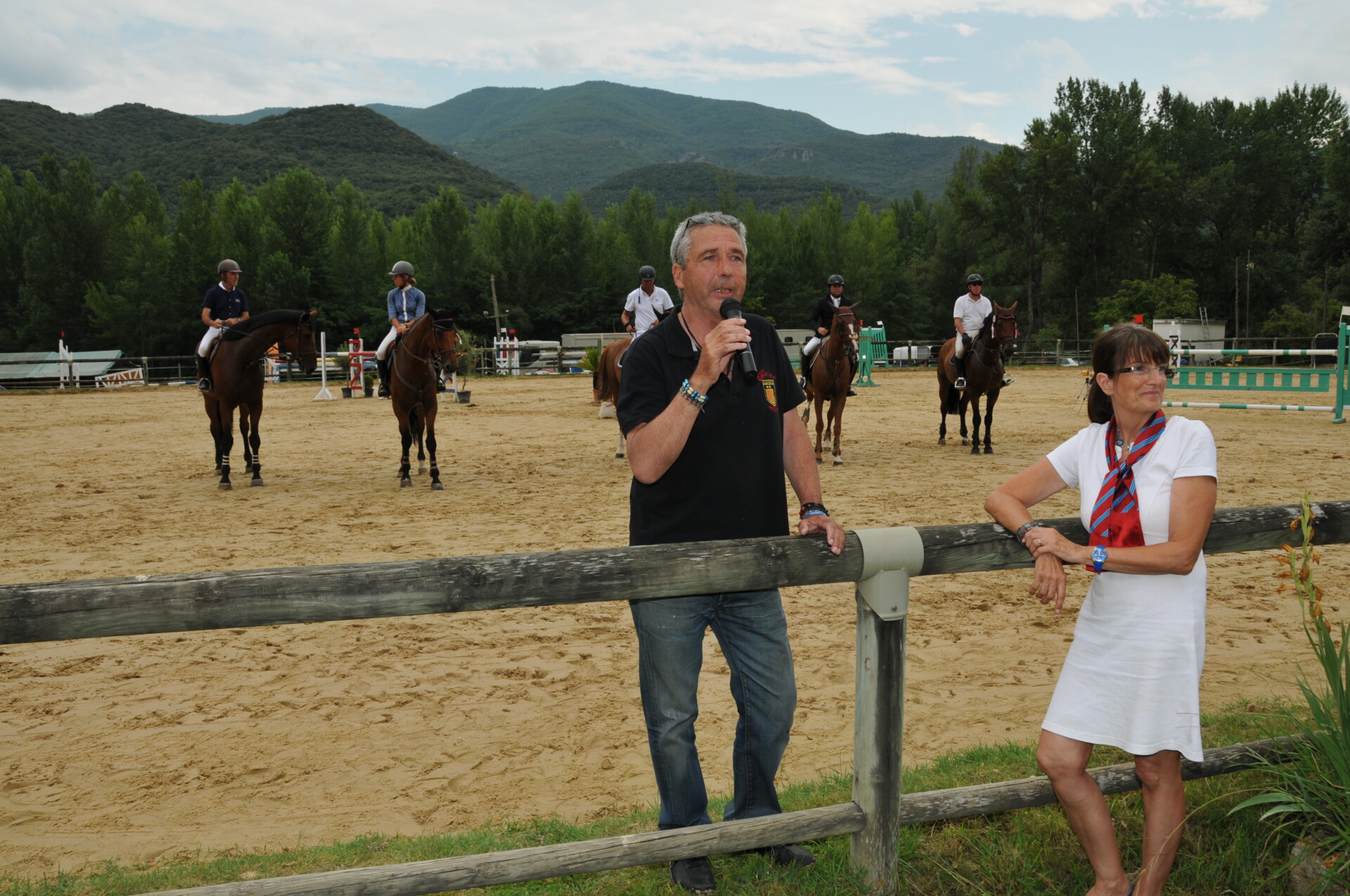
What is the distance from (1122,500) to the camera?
2475 millimetres

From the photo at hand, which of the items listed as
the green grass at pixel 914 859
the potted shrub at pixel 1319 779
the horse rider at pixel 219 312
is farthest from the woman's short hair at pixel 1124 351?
the horse rider at pixel 219 312

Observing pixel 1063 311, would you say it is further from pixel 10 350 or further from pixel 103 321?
pixel 10 350

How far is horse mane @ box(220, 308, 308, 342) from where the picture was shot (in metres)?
11.0

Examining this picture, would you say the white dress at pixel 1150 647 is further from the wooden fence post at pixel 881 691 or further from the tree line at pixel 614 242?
the tree line at pixel 614 242

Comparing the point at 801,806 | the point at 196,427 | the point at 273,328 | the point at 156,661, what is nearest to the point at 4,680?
the point at 156,661

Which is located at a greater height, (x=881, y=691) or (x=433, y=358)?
(x=433, y=358)

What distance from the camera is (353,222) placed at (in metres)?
62.1

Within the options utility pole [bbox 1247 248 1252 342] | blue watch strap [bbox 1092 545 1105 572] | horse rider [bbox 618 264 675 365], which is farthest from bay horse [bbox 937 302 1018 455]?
utility pole [bbox 1247 248 1252 342]

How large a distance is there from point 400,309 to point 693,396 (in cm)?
998

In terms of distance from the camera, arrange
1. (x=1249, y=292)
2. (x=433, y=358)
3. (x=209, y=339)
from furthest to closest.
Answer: (x=1249, y=292), (x=209, y=339), (x=433, y=358)

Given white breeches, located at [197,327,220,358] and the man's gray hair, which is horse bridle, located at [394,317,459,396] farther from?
the man's gray hair

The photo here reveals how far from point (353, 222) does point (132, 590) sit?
212 feet

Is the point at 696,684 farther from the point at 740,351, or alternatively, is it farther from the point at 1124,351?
the point at 1124,351

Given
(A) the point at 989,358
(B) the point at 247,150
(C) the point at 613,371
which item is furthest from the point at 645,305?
(B) the point at 247,150
